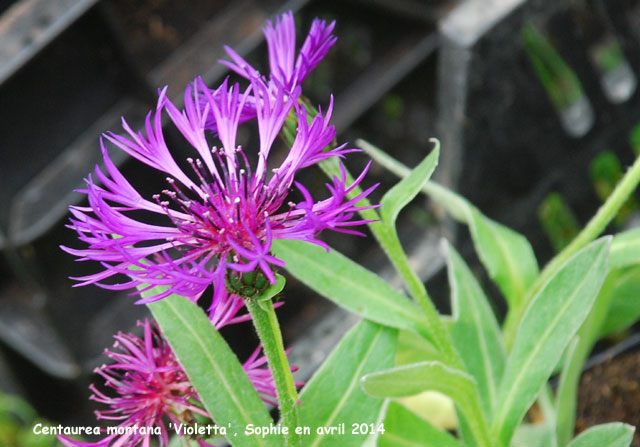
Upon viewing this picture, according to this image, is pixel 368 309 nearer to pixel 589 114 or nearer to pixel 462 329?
pixel 462 329

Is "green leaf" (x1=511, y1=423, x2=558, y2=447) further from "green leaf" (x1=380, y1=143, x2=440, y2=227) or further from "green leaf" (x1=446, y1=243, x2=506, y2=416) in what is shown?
"green leaf" (x1=380, y1=143, x2=440, y2=227)

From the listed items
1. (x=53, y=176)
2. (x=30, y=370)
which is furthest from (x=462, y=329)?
(x=30, y=370)

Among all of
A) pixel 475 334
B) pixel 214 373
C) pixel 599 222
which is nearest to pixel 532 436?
pixel 475 334

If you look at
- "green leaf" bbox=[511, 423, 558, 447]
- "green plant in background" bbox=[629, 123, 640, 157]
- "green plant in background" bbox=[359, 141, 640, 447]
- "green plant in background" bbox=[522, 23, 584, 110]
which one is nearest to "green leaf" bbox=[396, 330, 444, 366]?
"green plant in background" bbox=[359, 141, 640, 447]

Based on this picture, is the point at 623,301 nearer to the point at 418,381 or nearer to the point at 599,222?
the point at 599,222

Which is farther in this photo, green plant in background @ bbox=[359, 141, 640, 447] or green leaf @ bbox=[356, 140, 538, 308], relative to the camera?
green leaf @ bbox=[356, 140, 538, 308]

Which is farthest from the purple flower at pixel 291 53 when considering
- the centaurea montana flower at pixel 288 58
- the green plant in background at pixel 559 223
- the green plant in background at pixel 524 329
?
the green plant in background at pixel 559 223
